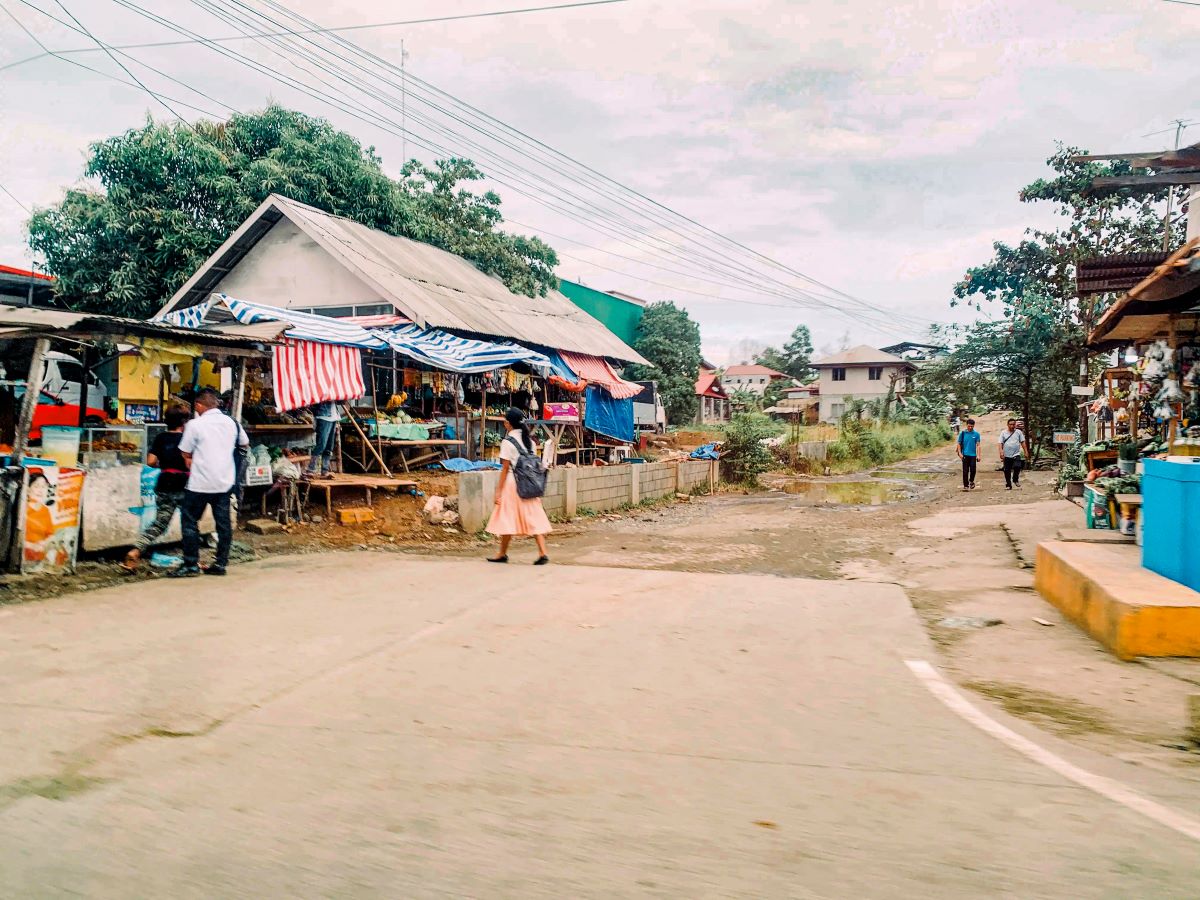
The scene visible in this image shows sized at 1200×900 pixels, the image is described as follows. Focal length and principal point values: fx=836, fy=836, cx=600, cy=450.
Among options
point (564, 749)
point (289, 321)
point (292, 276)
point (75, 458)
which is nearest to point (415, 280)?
point (292, 276)

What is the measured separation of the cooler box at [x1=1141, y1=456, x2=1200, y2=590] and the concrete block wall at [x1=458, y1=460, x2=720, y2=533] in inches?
291

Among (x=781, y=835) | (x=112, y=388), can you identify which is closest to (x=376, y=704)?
(x=781, y=835)

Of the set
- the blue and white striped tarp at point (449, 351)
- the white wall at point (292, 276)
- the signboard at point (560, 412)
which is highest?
the white wall at point (292, 276)

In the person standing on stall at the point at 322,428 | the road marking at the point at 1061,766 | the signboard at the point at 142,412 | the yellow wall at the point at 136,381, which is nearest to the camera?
the road marking at the point at 1061,766

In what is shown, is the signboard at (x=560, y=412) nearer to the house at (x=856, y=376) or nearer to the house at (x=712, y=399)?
the house at (x=712, y=399)

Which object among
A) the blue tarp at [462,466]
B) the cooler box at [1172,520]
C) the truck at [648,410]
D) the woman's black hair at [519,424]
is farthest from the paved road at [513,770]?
the truck at [648,410]

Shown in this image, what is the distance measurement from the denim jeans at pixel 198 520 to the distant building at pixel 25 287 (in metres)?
16.4

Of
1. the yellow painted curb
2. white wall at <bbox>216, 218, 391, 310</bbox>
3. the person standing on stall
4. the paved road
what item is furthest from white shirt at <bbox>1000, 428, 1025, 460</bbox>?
the paved road

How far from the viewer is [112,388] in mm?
13867

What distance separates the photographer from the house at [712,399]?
5650 cm

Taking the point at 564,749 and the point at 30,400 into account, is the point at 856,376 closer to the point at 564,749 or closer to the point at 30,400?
the point at 30,400

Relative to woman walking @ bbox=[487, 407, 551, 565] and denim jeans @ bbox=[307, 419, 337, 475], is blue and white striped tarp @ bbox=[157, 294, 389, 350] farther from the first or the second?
woman walking @ bbox=[487, 407, 551, 565]

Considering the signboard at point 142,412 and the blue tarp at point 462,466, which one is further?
the blue tarp at point 462,466

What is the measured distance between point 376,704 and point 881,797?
2542 mm
